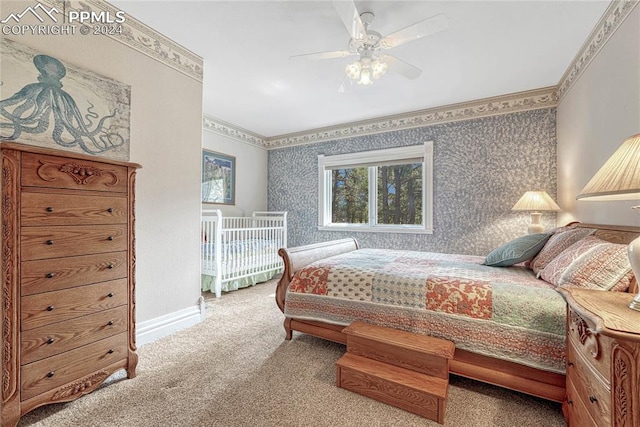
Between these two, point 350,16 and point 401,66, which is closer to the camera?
point 350,16

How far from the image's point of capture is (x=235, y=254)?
351 centimetres

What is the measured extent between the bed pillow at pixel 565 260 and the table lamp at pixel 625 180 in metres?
0.63

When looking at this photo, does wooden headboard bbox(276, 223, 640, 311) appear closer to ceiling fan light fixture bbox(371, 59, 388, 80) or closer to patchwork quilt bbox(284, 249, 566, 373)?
patchwork quilt bbox(284, 249, 566, 373)

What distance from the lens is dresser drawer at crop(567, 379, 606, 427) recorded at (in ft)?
3.18

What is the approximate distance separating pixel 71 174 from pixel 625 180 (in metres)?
2.38

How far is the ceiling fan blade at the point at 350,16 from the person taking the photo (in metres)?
1.51

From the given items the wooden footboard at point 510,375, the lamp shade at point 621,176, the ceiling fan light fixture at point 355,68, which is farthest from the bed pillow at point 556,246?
the ceiling fan light fixture at point 355,68

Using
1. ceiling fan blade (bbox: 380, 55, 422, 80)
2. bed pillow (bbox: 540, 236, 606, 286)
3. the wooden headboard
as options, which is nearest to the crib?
the wooden headboard

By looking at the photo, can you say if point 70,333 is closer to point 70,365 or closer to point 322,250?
point 70,365

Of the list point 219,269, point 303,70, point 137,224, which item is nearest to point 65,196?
point 137,224

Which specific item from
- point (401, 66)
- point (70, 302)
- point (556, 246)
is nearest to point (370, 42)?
point (401, 66)

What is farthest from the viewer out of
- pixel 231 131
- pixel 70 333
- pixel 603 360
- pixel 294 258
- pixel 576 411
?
pixel 231 131

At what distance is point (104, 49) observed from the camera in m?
1.92

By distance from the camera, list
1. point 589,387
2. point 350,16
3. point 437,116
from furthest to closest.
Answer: point 437,116 < point 350,16 < point 589,387
